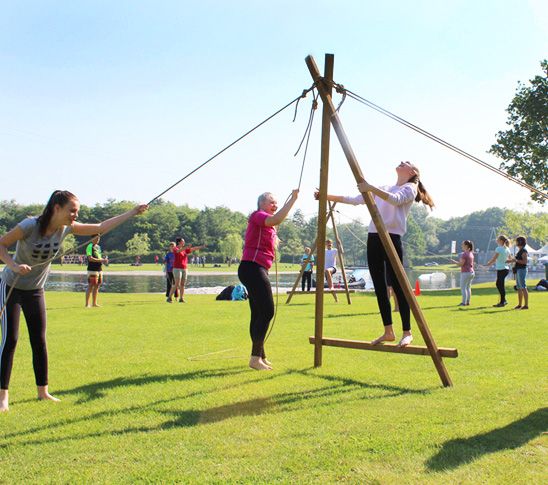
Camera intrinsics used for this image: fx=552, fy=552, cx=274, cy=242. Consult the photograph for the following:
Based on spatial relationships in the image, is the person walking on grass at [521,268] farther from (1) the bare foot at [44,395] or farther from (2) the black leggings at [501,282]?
(1) the bare foot at [44,395]

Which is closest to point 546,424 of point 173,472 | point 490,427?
point 490,427

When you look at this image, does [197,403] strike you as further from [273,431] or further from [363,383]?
[363,383]

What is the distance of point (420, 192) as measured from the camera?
6.50 metres

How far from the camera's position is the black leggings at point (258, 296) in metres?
6.68

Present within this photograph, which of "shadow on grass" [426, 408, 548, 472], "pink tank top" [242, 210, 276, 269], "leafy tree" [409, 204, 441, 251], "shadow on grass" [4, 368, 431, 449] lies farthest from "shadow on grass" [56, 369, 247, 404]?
"leafy tree" [409, 204, 441, 251]

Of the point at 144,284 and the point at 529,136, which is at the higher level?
the point at 529,136

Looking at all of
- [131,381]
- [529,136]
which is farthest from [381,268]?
[529,136]

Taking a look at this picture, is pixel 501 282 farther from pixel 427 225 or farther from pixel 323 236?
pixel 427 225

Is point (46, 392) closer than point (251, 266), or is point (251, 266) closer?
point (46, 392)

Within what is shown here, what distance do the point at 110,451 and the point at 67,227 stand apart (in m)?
2.42

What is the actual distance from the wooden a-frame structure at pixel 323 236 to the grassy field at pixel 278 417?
303 mm

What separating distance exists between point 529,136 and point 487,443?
1274 inches

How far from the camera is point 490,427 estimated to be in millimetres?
4262

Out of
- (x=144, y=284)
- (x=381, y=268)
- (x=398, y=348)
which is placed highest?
(x=381, y=268)
